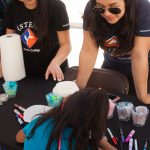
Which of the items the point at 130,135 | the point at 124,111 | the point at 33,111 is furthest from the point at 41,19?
the point at 130,135

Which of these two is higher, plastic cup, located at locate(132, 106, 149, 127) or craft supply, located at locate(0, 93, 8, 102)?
craft supply, located at locate(0, 93, 8, 102)

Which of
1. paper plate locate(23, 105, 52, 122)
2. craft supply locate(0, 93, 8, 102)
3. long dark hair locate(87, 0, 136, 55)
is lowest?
paper plate locate(23, 105, 52, 122)

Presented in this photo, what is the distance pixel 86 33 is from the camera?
56.3 inches

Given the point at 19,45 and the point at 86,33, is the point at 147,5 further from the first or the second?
the point at 19,45

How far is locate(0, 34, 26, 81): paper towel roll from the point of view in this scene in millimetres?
1416

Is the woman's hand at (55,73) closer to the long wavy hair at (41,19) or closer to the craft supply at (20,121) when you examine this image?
the long wavy hair at (41,19)

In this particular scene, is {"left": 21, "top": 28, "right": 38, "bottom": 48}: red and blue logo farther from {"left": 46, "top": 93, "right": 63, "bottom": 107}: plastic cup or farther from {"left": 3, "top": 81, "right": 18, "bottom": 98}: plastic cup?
{"left": 46, "top": 93, "right": 63, "bottom": 107}: plastic cup

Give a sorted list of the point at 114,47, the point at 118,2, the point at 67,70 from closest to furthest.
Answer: the point at 118,2 < the point at 114,47 < the point at 67,70

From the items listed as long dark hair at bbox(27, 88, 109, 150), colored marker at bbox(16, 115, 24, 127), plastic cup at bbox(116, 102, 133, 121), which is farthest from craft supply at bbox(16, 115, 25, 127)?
plastic cup at bbox(116, 102, 133, 121)

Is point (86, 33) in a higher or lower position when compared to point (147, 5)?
lower

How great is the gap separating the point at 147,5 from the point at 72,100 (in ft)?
2.08

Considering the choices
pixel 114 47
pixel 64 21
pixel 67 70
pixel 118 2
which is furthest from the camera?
pixel 67 70

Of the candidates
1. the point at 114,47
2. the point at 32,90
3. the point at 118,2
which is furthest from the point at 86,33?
the point at 32,90

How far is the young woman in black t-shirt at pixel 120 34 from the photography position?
125cm
